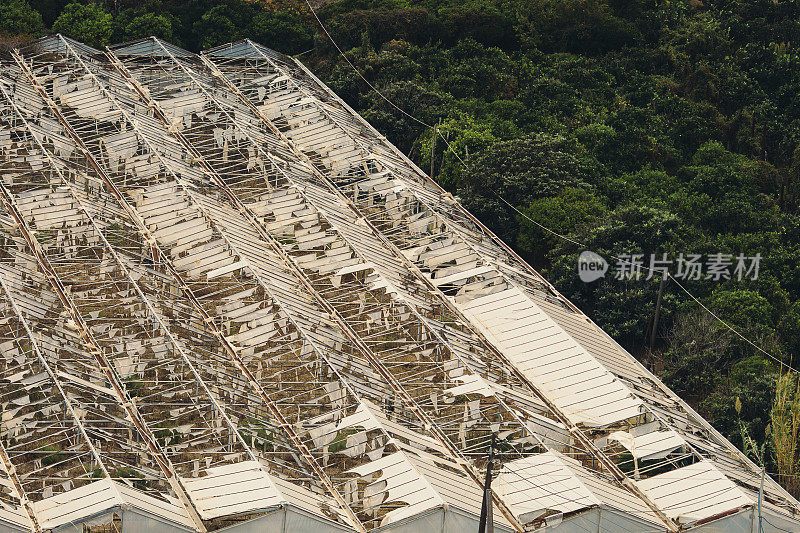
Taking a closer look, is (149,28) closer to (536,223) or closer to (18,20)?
(18,20)

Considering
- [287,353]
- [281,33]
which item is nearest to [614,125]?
[281,33]

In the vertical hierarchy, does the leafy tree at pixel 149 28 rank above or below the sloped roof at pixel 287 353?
above

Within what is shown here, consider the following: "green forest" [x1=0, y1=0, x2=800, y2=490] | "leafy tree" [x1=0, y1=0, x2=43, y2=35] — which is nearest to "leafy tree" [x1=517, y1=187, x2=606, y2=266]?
"green forest" [x1=0, y1=0, x2=800, y2=490]

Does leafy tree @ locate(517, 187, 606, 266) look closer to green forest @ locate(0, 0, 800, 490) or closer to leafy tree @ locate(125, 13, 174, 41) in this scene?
green forest @ locate(0, 0, 800, 490)

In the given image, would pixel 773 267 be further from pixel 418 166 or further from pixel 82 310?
pixel 82 310

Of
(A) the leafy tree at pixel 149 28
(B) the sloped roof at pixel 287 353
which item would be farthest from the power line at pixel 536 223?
(A) the leafy tree at pixel 149 28

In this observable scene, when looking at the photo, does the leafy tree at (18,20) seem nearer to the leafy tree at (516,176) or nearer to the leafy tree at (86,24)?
the leafy tree at (86,24)
